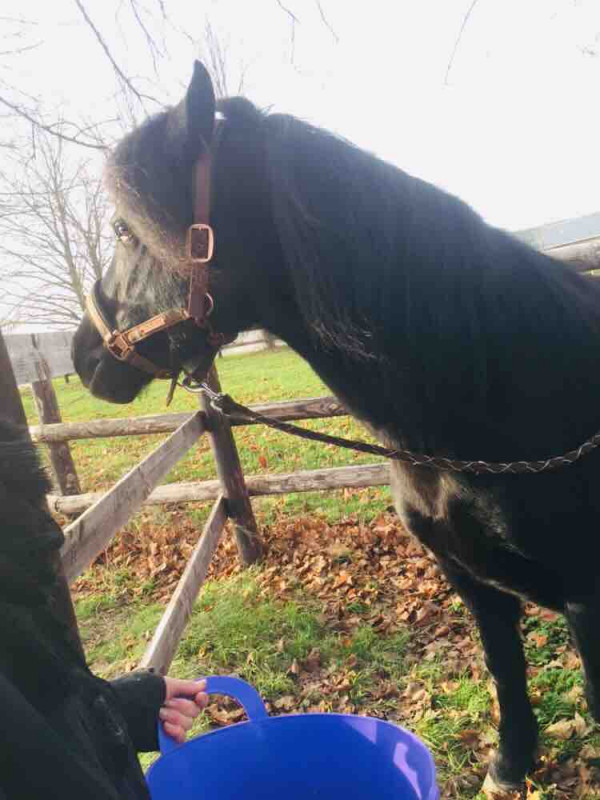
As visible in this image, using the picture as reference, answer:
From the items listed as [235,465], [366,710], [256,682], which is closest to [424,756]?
[366,710]

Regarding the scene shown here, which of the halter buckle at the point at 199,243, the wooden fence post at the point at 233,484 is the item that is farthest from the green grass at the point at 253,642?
the halter buckle at the point at 199,243

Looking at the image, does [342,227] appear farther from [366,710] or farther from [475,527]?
[366,710]

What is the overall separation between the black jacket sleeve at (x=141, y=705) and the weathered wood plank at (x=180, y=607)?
1146 mm

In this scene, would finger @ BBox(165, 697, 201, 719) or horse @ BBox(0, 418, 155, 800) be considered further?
finger @ BBox(165, 697, 201, 719)

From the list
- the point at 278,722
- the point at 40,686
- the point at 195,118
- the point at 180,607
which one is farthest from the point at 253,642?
the point at 195,118

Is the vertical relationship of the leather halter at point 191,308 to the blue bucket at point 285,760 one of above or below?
above

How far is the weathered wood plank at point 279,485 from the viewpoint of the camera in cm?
440

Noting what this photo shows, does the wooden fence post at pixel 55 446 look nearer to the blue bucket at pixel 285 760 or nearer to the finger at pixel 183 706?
the blue bucket at pixel 285 760

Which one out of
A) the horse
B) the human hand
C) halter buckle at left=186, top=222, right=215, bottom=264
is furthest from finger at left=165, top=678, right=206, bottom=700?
halter buckle at left=186, top=222, right=215, bottom=264

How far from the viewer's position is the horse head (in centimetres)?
161

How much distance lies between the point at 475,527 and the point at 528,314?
694mm

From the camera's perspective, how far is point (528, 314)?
1618 millimetres

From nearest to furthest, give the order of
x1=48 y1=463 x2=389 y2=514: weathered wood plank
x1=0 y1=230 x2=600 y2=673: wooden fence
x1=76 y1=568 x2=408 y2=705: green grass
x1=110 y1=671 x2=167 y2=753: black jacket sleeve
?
x1=110 y1=671 x2=167 y2=753: black jacket sleeve
x1=76 y1=568 x2=408 y2=705: green grass
x1=0 y1=230 x2=600 y2=673: wooden fence
x1=48 y1=463 x2=389 y2=514: weathered wood plank

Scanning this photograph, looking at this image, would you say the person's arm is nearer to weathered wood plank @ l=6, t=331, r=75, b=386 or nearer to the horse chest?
the horse chest
